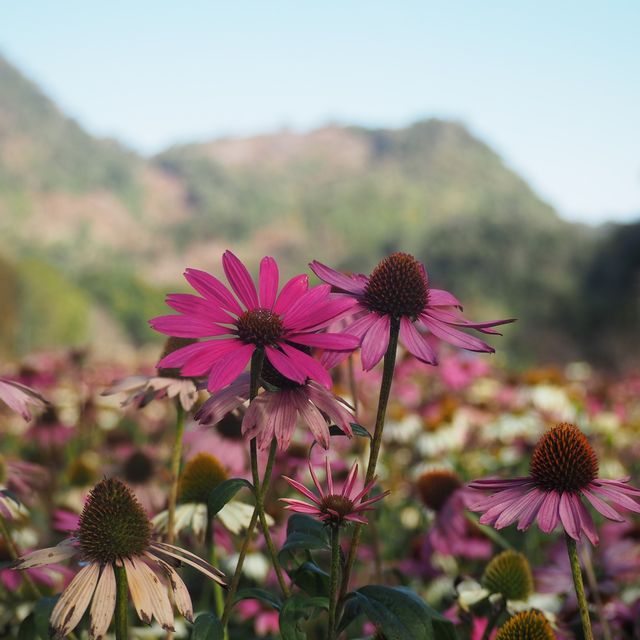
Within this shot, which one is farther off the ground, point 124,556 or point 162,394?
point 162,394

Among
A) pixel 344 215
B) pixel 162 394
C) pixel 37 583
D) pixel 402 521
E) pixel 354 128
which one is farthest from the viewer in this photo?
pixel 354 128

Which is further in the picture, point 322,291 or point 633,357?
point 633,357

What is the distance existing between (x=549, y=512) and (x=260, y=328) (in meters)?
0.39

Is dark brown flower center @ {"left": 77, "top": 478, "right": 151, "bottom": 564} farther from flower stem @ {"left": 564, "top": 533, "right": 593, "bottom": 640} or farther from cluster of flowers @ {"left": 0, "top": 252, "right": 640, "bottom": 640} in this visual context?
flower stem @ {"left": 564, "top": 533, "right": 593, "bottom": 640}

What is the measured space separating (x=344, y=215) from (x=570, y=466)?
59.1 metres

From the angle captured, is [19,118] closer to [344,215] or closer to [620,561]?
[344,215]

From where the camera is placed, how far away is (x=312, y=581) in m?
1.00

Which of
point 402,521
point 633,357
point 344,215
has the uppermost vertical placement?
point 344,215

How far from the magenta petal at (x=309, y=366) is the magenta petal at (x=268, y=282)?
11 centimetres

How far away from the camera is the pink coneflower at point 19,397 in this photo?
97cm

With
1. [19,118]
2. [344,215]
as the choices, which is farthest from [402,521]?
[19,118]

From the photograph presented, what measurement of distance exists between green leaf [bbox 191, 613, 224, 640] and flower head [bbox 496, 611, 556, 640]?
1.31 ft

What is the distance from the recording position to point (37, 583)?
1.61 m

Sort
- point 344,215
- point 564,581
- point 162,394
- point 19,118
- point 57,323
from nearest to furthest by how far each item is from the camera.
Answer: point 162,394
point 564,581
point 57,323
point 344,215
point 19,118
